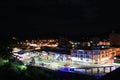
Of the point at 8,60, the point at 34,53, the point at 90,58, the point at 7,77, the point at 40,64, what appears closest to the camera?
the point at 7,77

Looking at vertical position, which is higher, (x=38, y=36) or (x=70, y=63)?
(x=38, y=36)

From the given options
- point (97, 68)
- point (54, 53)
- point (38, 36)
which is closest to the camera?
point (97, 68)

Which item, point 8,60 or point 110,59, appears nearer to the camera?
point 8,60

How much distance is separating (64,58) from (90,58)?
2410mm

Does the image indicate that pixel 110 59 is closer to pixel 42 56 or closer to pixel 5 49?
pixel 42 56

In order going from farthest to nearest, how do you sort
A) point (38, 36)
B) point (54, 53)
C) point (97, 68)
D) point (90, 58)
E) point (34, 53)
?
point (38, 36)
point (34, 53)
point (54, 53)
point (90, 58)
point (97, 68)

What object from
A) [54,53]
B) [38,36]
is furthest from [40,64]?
[38,36]

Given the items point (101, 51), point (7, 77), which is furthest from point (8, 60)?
point (101, 51)

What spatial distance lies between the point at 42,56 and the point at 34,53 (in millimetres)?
1786

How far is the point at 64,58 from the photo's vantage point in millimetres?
18438

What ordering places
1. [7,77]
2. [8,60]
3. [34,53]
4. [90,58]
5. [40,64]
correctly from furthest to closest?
[34,53] → [40,64] → [90,58] → [8,60] → [7,77]

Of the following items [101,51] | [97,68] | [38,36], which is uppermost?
[38,36]

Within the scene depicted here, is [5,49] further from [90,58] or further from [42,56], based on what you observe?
[42,56]

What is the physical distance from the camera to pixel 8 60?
11.4 m
